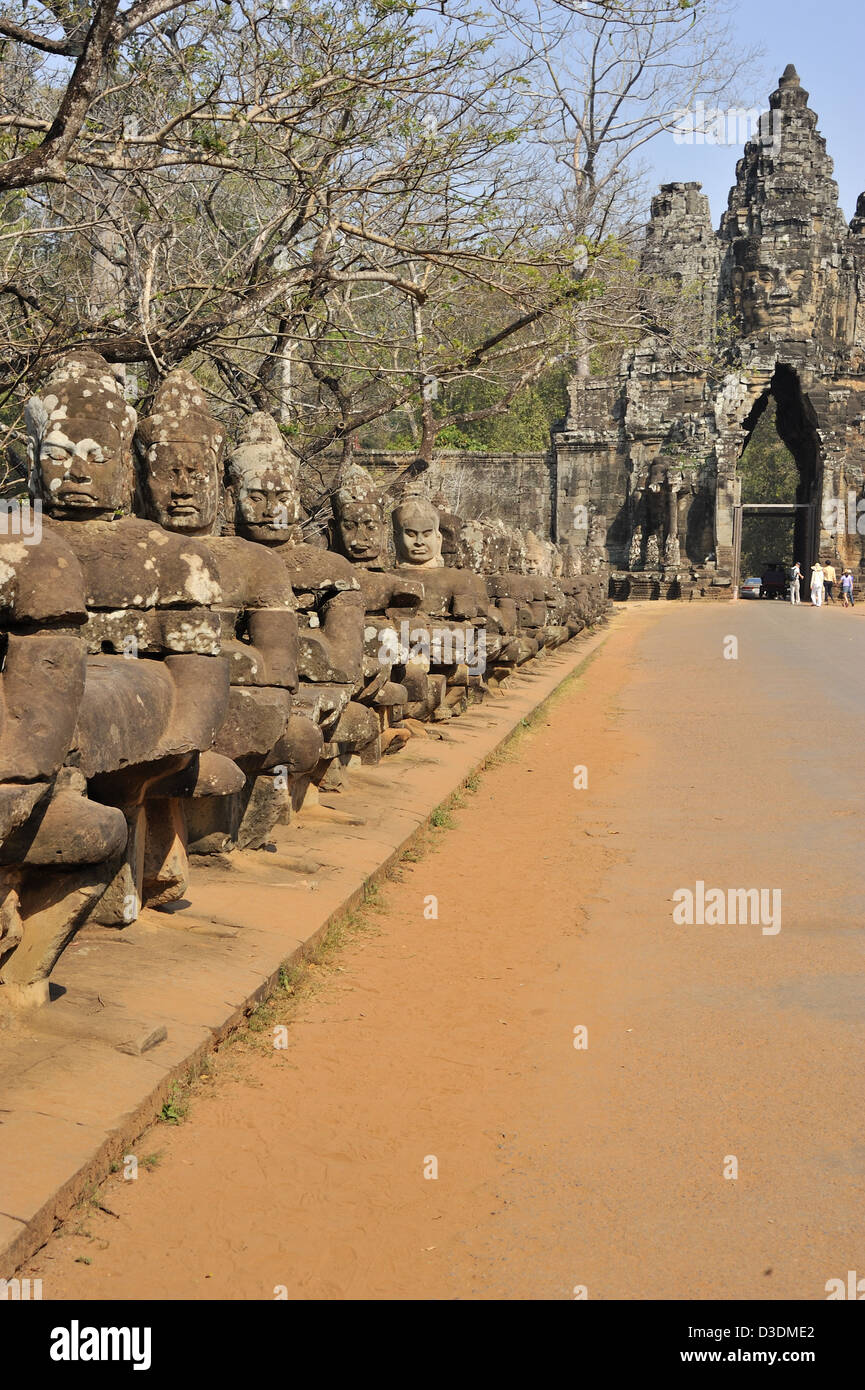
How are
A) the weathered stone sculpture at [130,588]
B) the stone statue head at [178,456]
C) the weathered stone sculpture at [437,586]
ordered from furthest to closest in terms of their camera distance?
1. the weathered stone sculpture at [437,586]
2. the stone statue head at [178,456]
3. the weathered stone sculpture at [130,588]

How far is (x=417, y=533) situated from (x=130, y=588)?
6.03 meters

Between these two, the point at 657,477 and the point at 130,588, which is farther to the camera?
the point at 657,477

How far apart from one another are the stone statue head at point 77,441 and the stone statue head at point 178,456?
0.56 metres

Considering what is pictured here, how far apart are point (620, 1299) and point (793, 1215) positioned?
57 cm

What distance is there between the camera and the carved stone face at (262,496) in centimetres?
665

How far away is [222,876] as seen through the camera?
18.4 ft

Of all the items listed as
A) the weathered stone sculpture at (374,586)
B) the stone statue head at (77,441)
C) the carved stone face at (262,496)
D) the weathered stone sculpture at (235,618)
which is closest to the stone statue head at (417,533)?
the weathered stone sculpture at (374,586)

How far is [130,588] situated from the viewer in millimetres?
4918

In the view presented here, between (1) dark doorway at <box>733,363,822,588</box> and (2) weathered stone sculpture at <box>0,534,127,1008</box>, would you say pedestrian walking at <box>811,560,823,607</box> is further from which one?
(2) weathered stone sculpture at <box>0,534,127,1008</box>

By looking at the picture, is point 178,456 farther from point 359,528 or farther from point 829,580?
point 829,580

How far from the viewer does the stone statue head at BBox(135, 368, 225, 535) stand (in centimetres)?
554

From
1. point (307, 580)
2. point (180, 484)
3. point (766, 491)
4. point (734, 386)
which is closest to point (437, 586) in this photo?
point (307, 580)

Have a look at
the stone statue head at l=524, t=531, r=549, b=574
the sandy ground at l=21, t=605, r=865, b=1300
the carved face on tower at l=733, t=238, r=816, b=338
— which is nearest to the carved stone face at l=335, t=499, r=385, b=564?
the sandy ground at l=21, t=605, r=865, b=1300

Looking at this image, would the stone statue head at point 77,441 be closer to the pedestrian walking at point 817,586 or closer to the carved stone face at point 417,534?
the carved stone face at point 417,534
